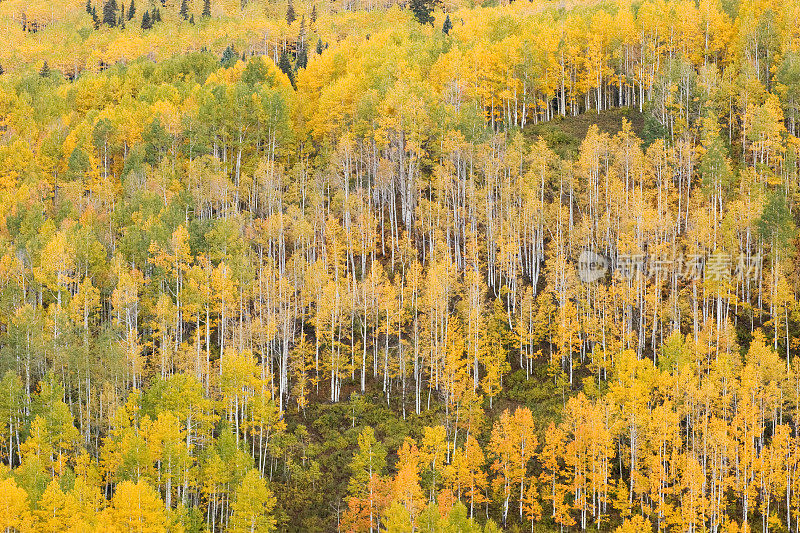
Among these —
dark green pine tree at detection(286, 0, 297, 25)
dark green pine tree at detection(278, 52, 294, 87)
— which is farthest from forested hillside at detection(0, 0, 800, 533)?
dark green pine tree at detection(286, 0, 297, 25)

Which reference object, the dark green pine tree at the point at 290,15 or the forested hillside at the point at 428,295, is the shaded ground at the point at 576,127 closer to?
the forested hillside at the point at 428,295

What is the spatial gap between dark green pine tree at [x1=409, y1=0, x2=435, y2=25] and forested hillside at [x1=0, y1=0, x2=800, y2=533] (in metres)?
43.8

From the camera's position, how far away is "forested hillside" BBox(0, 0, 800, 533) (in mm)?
52938

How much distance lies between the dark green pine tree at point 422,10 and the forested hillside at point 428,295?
43849mm

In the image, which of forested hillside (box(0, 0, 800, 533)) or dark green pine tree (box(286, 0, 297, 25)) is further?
dark green pine tree (box(286, 0, 297, 25))

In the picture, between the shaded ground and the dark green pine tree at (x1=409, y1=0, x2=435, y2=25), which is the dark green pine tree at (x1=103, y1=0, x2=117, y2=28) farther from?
the shaded ground

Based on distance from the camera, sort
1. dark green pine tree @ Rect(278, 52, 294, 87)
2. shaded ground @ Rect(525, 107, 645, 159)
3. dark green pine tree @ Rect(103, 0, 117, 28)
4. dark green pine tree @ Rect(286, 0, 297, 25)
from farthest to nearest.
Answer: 1. dark green pine tree @ Rect(103, 0, 117, 28)
2. dark green pine tree @ Rect(286, 0, 297, 25)
3. dark green pine tree @ Rect(278, 52, 294, 87)
4. shaded ground @ Rect(525, 107, 645, 159)

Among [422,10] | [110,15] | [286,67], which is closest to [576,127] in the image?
[286,67]

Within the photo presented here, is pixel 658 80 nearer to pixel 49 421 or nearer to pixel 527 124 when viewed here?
pixel 527 124

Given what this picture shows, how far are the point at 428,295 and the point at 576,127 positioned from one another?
37245 millimetres

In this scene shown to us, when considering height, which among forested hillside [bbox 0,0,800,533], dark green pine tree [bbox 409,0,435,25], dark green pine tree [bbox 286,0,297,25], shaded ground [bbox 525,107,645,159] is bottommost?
forested hillside [bbox 0,0,800,533]

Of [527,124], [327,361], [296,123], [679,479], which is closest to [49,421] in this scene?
[327,361]

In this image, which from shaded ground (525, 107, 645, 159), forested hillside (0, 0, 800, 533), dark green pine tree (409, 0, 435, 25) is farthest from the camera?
dark green pine tree (409, 0, 435, 25)

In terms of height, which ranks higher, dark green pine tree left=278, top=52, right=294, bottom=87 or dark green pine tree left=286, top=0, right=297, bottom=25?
dark green pine tree left=286, top=0, right=297, bottom=25
